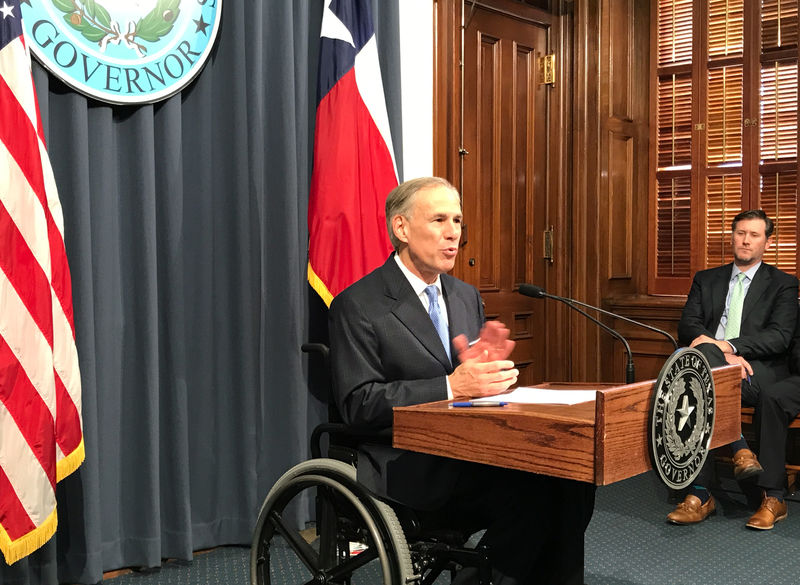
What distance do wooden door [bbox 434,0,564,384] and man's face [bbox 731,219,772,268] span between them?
110cm

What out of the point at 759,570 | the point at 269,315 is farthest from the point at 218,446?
the point at 759,570

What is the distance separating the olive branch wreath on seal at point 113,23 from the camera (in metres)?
2.96

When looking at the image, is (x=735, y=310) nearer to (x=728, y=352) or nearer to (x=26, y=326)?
(x=728, y=352)

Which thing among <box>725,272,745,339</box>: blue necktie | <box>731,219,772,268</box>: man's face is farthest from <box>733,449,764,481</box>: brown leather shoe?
<box>731,219,772,268</box>: man's face

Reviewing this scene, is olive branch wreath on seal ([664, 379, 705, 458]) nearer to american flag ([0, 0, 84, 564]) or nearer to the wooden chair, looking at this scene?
american flag ([0, 0, 84, 564])

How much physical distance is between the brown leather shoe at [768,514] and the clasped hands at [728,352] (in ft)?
1.84

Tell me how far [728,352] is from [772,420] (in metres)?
0.37

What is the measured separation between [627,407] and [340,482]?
0.73 meters

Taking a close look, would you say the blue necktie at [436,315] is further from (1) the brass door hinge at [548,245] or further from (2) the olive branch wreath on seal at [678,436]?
(1) the brass door hinge at [548,245]

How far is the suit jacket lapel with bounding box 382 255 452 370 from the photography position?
221cm

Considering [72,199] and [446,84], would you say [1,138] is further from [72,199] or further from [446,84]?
[446,84]

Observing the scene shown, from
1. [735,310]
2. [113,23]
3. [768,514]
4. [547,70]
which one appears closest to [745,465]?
[768,514]

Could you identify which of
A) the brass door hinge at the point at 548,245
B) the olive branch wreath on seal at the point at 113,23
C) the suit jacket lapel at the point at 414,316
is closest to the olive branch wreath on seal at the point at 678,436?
the suit jacket lapel at the point at 414,316

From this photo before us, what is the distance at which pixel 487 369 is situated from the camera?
6.41 ft
